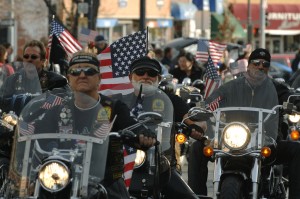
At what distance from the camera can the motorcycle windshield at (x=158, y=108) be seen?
9078 millimetres

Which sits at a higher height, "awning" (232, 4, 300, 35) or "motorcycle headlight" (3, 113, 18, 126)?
"awning" (232, 4, 300, 35)

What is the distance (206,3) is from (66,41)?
31.2 meters

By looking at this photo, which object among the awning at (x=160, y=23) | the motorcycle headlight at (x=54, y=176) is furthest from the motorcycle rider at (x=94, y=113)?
the awning at (x=160, y=23)

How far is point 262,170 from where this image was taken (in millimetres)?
9977

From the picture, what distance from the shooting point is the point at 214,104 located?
395 inches

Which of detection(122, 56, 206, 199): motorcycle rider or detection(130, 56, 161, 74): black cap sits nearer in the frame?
detection(122, 56, 206, 199): motorcycle rider

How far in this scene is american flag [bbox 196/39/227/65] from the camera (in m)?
22.4

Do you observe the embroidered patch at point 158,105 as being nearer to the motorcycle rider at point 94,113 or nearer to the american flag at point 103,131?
the motorcycle rider at point 94,113

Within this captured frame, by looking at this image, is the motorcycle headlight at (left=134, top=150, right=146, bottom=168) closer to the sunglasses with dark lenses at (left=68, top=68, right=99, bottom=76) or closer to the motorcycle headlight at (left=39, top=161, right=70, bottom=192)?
the sunglasses with dark lenses at (left=68, top=68, right=99, bottom=76)

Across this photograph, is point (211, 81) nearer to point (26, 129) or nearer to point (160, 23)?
point (26, 129)

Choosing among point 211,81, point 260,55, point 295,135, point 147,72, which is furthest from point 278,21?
point 147,72

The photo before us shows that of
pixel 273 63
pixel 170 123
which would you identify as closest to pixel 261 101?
pixel 170 123

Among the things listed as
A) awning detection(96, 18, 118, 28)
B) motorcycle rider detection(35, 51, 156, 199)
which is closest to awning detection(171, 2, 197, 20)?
awning detection(96, 18, 118, 28)

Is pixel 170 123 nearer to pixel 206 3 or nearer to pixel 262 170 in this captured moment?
pixel 262 170
